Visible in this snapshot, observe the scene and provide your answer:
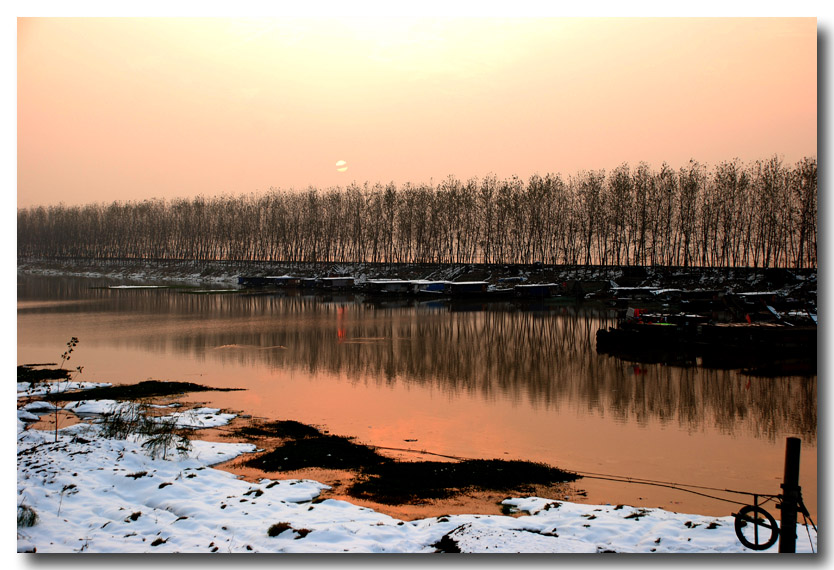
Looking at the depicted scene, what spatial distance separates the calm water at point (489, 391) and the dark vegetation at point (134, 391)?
37.9 inches

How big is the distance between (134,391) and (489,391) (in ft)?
37.2

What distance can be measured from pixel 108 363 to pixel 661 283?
5425cm

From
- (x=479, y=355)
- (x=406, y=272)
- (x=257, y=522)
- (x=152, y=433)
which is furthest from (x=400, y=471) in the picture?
(x=406, y=272)

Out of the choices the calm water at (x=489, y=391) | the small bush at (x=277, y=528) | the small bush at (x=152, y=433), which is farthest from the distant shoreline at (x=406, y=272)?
the small bush at (x=277, y=528)

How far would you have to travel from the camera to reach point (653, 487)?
465 inches

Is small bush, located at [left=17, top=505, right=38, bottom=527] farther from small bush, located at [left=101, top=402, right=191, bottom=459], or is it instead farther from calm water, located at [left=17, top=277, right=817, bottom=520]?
calm water, located at [left=17, top=277, right=817, bottom=520]

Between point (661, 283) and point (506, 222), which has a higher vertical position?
point (506, 222)

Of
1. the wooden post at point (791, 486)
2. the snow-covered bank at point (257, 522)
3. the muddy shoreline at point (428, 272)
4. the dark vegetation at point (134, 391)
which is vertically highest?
the muddy shoreline at point (428, 272)

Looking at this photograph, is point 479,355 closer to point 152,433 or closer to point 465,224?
point 152,433

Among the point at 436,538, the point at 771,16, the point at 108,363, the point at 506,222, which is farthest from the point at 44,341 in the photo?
the point at 506,222

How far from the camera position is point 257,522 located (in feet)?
28.4

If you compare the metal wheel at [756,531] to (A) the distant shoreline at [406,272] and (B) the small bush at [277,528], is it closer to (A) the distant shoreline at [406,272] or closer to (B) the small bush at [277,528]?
(B) the small bush at [277,528]

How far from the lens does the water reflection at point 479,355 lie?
18.5 meters

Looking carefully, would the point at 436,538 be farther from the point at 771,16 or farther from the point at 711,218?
the point at 711,218
